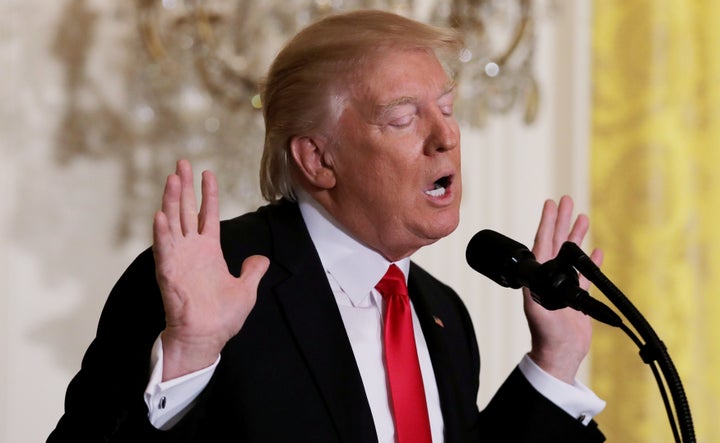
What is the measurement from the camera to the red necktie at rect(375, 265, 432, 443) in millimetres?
1988

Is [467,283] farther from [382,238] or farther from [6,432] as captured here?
[382,238]

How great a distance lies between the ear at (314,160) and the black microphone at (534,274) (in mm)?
377

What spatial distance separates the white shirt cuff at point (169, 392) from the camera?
1703mm

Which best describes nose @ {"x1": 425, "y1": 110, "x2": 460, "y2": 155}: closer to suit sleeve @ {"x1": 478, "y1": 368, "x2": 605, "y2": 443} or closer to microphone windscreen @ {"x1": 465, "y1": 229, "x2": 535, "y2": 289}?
microphone windscreen @ {"x1": 465, "y1": 229, "x2": 535, "y2": 289}

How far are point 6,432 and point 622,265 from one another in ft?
6.69

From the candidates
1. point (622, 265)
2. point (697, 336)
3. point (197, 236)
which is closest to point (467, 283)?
point (622, 265)

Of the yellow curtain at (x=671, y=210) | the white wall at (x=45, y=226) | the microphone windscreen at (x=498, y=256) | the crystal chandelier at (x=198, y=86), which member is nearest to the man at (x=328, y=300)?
the microphone windscreen at (x=498, y=256)

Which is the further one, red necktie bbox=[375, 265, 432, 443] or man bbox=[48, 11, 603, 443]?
red necktie bbox=[375, 265, 432, 443]

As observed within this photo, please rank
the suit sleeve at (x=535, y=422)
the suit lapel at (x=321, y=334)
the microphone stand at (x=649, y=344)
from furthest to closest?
1. the suit sleeve at (x=535, y=422)
2. the suit lapel at (x=321, y=334)
3. the microphone stand at (x=649, y=344)

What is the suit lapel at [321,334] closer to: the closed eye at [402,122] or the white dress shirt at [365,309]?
the white dress shirt at [365,309]

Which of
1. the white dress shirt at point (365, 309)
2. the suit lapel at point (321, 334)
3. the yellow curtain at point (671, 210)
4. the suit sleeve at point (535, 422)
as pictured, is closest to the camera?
the suit lapel at point (321, 334)

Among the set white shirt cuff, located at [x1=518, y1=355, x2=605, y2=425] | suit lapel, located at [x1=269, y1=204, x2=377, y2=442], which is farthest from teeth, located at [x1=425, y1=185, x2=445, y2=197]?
white shirt cuff, located at [x1=518, y1=355, x2=605, y2=425]

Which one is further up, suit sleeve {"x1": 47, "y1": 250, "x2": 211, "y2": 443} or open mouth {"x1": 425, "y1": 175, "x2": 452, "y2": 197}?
open mouth {"x1": 425, "y1": 175, "x2": 452, "y2": 197}

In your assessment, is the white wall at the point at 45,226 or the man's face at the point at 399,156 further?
the white wall at the point at 45,226
